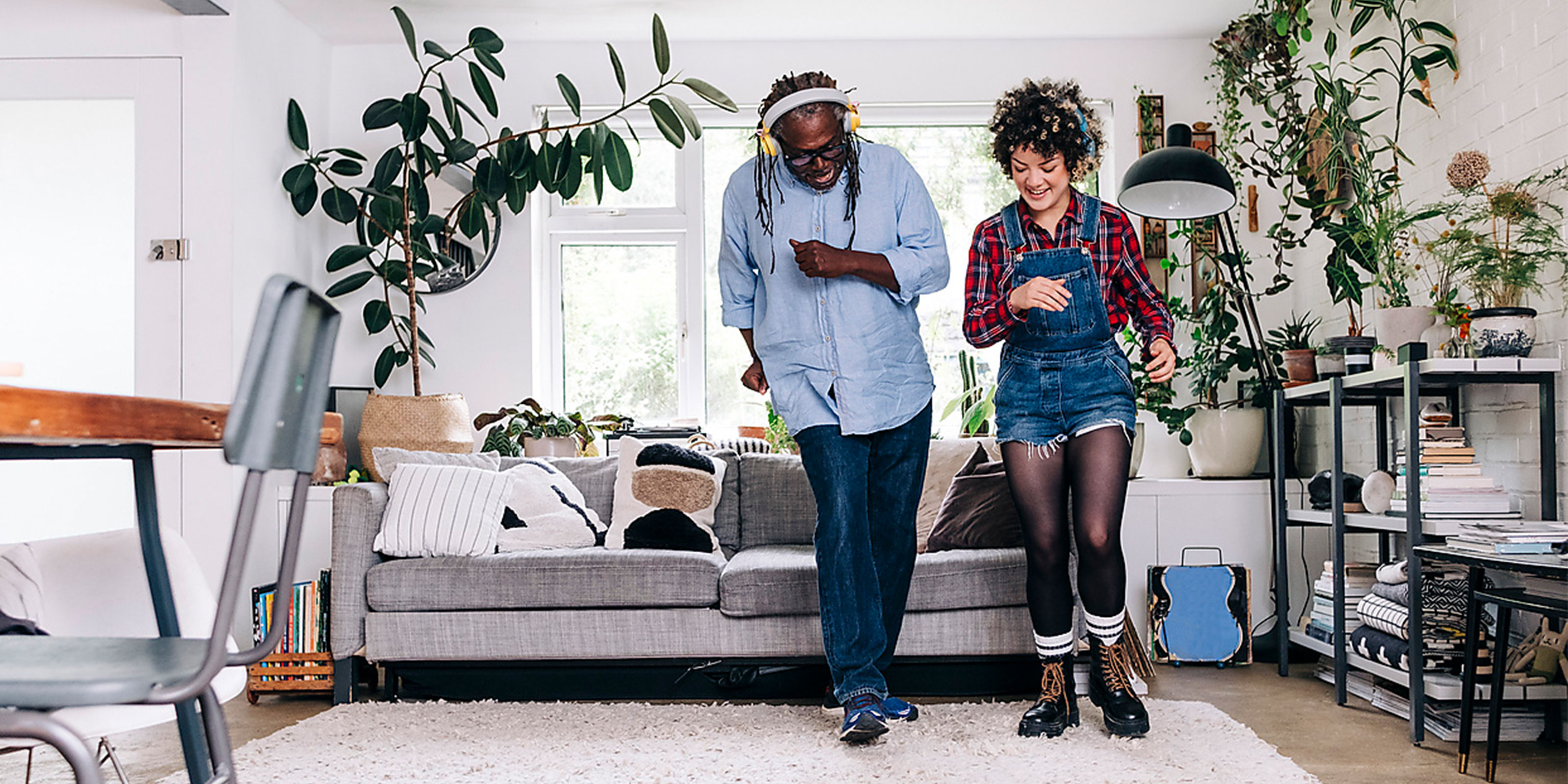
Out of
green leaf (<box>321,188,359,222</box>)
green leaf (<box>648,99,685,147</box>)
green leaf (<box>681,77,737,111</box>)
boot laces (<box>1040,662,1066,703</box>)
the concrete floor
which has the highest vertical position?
green leaf (<box>681,77,737,111</box>)

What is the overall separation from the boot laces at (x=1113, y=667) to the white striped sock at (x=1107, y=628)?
A: 0.01 metres

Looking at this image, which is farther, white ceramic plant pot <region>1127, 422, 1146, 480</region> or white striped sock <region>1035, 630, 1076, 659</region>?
white ceramic plant pot <region>1127, 422, 1146, 480</region>

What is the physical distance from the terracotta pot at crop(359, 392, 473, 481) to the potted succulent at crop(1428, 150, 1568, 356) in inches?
124

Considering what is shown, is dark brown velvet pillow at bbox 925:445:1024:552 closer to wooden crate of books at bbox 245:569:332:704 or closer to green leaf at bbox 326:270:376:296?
wooden crate of books at bbox 245:569:332:704

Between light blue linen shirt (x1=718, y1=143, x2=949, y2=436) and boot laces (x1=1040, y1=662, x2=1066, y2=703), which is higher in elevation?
light blue linen shirt (x1=718, y1=143, x2=949, y2=436)

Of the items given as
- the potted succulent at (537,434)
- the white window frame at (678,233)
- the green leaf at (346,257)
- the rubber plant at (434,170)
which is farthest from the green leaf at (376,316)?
the white window frame at (678,233)

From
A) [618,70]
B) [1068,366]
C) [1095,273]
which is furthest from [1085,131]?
[618,70]

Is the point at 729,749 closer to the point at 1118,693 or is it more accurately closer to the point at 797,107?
the point at 1118,693

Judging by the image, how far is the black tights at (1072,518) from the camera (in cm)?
257

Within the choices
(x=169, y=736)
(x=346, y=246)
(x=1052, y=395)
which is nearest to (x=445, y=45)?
(x=346, y=246)

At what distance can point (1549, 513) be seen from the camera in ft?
8.98

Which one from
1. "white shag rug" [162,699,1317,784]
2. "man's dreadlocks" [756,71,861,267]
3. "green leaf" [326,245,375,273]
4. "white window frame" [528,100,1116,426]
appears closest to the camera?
"white shag rug" [162,699,1317,784]

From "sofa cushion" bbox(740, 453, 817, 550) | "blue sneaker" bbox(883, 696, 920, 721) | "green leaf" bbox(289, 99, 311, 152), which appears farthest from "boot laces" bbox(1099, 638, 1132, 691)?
"green leaf" bbox(289, 99, 311, 152)

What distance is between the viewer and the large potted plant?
4148 mm
